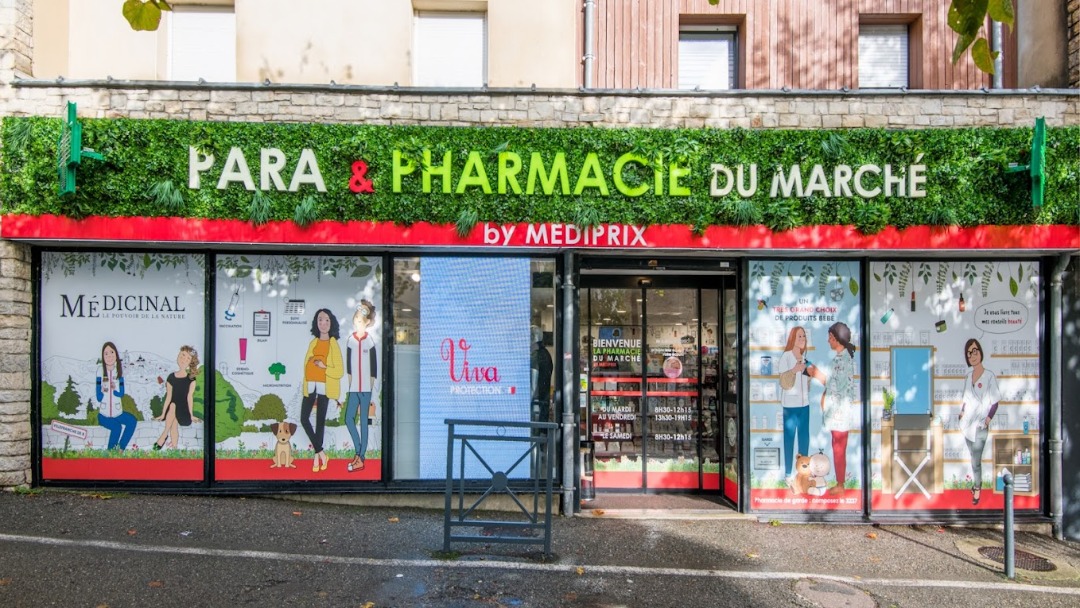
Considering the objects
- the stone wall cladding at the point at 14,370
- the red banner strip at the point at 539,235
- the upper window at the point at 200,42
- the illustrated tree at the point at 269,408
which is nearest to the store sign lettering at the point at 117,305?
the stone wall cladding at the point at 14,370

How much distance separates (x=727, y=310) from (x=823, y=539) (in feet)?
8.60

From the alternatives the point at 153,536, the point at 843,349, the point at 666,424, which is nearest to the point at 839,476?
the point at 843,349

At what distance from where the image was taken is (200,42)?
8.29 metres

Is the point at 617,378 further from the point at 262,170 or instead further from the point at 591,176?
the point at 262,170

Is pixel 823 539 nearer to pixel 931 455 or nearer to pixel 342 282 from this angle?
pixel 931 455

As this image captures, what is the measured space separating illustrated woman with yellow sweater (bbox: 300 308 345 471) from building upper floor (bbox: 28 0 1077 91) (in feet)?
9.60

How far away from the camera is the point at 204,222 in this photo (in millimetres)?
6969

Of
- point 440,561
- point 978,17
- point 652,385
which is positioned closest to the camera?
point 978,17

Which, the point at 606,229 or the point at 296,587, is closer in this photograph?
the point at 296,587

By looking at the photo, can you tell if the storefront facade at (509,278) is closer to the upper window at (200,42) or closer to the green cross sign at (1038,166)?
the green cross sign at (1038,166)

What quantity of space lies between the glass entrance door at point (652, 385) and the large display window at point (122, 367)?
4.45m

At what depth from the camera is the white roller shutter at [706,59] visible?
29.1 feet

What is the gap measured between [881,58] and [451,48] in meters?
5.62

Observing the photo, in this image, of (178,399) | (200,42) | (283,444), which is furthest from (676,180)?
(200,42)
